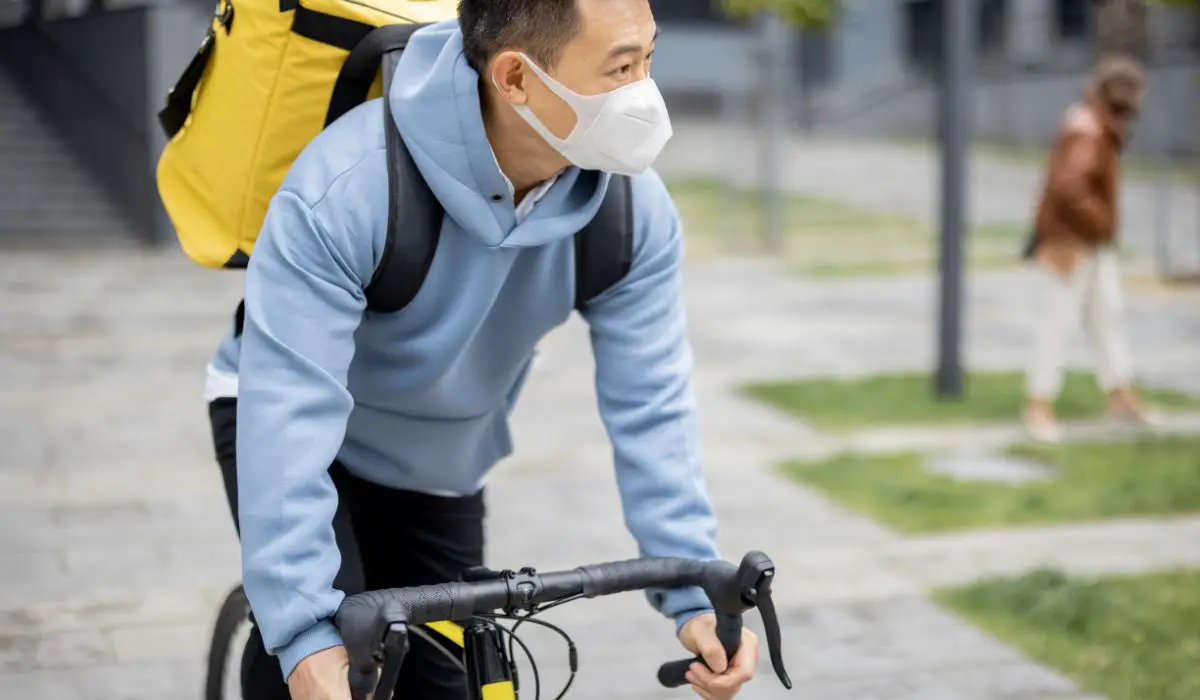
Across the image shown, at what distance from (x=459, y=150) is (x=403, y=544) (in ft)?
2.92

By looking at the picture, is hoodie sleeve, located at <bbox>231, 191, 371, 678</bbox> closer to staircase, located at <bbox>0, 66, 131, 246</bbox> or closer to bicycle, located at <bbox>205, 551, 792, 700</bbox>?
bicycle, located at <bbox>205, 551, 792, 700</bbox>

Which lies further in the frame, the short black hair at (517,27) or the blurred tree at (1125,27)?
the blurred tree at (1125,27)

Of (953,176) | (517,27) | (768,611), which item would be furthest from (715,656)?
(953,176)

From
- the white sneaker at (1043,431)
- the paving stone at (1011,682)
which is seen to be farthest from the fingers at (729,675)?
the white sneaker at (1043,431)

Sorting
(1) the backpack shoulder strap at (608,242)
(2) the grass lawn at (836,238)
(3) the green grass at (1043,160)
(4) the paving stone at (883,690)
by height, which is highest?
(1) the backpack shoulder strap at (608,242)

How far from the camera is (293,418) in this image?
2.17m

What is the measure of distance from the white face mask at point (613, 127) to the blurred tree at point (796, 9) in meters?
14.9

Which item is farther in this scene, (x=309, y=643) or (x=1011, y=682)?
(x=1011, y=682)

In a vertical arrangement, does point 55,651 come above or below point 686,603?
below

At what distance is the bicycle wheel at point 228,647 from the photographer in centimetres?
315

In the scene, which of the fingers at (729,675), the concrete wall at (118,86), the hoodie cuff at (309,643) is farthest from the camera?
the concrete wall at (118,86)

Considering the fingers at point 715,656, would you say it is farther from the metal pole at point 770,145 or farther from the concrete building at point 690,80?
the metal pole at point 770,145

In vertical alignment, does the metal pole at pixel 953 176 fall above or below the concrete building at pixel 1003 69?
above

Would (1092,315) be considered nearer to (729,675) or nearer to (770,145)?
(729,675)
